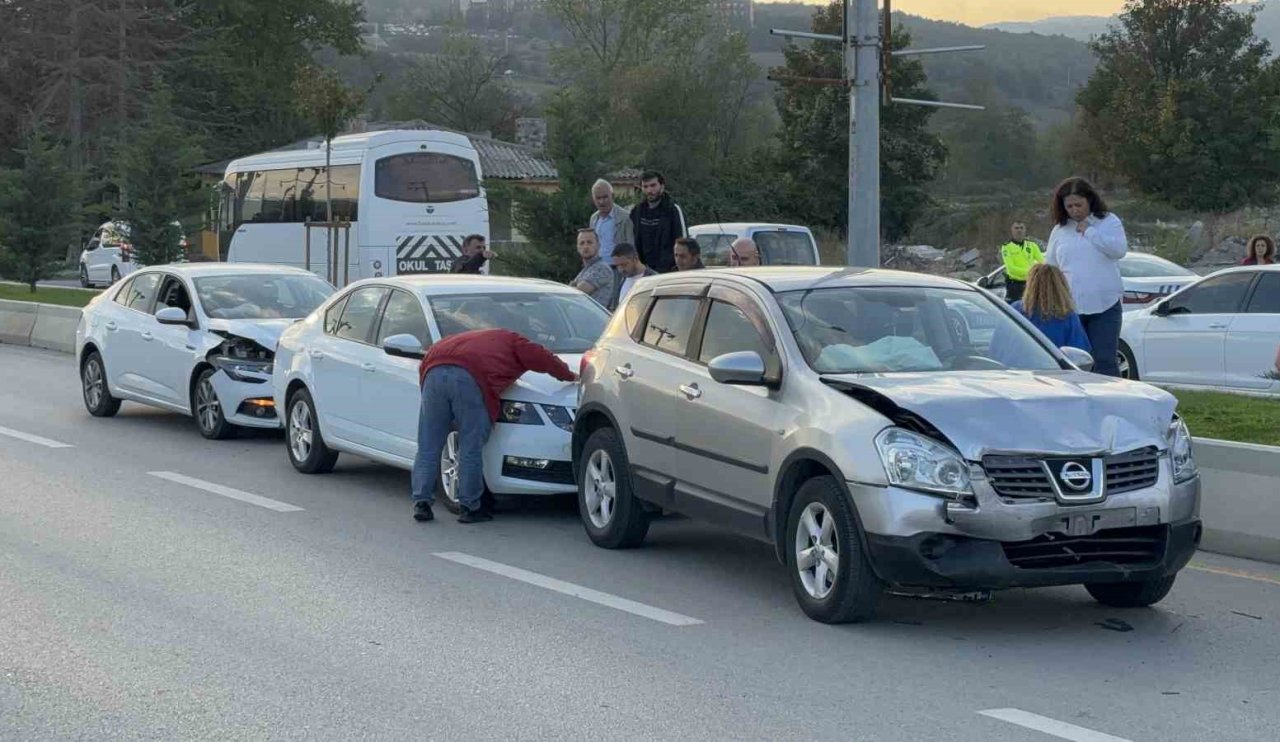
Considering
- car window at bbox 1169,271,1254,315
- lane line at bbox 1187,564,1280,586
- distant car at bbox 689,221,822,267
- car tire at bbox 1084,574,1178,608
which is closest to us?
car tire at bbox 1084,574,1178,608

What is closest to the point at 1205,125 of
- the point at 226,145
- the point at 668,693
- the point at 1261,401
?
the point at 226,145

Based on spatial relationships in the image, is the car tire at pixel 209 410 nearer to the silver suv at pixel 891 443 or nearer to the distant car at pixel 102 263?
the silver suv at pixel 891 443

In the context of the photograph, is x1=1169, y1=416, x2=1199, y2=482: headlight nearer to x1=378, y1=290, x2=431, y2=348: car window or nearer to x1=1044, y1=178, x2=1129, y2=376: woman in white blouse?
x1=1044, y1=178, x2=1129, y2=376: woman in white blouse

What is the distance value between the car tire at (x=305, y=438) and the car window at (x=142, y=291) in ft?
12.8

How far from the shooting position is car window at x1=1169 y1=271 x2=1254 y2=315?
17062 mm

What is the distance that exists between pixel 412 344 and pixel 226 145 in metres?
63.8

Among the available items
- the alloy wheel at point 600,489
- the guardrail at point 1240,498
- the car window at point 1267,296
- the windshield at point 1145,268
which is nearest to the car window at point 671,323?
the alloy wheel at point 600,489

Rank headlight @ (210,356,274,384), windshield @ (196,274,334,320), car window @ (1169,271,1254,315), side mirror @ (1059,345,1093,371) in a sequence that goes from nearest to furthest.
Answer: side mirror @ (1059,345,1093,371)
headlight @ (210,356,274,384)
windshield @ (196,274,334,320)
car window @ (1169,271,1254,315)

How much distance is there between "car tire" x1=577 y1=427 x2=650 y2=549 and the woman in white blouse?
4139mm

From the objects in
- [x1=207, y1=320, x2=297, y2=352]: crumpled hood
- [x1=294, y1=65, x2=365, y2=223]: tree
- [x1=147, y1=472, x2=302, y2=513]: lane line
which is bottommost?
[x1=147, y1=472, x2=302, y2=513]: lane line

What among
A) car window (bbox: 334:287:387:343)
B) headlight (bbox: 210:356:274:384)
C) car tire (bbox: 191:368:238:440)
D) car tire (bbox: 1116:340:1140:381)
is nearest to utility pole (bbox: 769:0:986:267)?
car tire (bbox: 1116:340:1140:381)

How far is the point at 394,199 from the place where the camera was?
100 feet

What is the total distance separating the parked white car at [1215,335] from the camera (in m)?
16.8

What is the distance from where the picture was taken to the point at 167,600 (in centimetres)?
854
